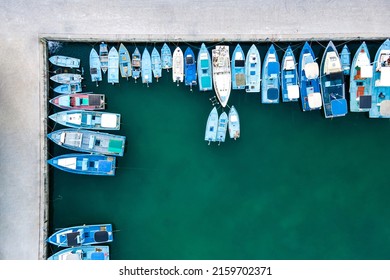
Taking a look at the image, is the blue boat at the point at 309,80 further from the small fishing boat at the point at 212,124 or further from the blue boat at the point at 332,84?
the small fishing boat at the point at 212,124

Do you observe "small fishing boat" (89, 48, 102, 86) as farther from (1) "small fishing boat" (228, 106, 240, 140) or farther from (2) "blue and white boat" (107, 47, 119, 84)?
(1) "small fishing boat" (228, 106, 240, 140)

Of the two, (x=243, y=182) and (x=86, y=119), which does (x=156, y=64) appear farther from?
(x=243, y=182)

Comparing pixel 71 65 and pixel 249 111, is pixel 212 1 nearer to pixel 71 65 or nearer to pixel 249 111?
pixel 249 111

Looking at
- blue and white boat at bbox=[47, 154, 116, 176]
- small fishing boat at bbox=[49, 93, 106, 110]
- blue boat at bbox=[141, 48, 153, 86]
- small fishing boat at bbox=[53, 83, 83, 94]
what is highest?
blue boat at bbox=[141, 48, 153, 86]

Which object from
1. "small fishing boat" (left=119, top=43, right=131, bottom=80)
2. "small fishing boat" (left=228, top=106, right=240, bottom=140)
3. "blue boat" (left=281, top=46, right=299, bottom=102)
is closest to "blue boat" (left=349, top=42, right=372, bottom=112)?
"blue boat" (left=281, top=46, right=299, bottom=102)

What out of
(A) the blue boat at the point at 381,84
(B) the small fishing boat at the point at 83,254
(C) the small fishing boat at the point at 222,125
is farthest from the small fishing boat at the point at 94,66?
(A) the blue boat at the point at 381,84

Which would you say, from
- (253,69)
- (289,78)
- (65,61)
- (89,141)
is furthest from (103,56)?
(289,78)

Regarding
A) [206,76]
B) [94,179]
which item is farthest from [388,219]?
[94,179]
